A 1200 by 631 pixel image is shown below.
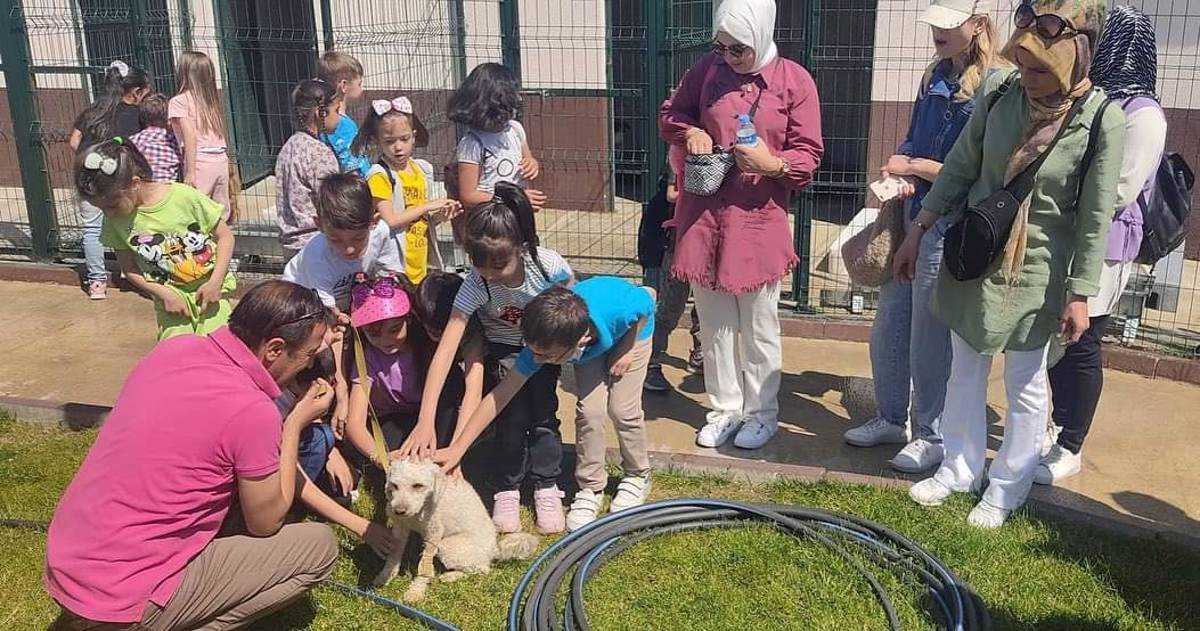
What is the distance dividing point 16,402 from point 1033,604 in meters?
4.97

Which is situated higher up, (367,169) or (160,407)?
(367,169)

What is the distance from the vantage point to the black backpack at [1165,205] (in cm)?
414

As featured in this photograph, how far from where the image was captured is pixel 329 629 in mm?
3662

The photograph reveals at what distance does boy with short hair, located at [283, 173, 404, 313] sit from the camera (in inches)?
168

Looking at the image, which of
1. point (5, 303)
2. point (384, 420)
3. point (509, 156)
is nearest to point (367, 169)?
point (509, 156)

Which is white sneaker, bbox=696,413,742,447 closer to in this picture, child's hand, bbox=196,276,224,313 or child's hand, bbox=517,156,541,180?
child's hand, bbox=517,156,541,180

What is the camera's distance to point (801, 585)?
380cm

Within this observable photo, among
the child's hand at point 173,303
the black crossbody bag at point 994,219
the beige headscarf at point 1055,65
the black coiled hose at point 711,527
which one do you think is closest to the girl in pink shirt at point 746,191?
the black coiled hose at point 711,527

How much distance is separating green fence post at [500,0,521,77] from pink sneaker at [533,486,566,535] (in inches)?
167

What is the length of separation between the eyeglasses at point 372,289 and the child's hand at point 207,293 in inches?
31.1

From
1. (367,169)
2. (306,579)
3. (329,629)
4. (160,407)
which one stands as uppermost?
(367,169)

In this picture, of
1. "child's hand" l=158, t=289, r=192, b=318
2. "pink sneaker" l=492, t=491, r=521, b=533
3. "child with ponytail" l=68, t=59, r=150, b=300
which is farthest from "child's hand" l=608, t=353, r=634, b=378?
"child with ponytail" l=68, t=59, r=150, b=300

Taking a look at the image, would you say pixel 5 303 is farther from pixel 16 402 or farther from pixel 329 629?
pixel 329 629

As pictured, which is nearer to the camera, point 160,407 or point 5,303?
point 160,407
